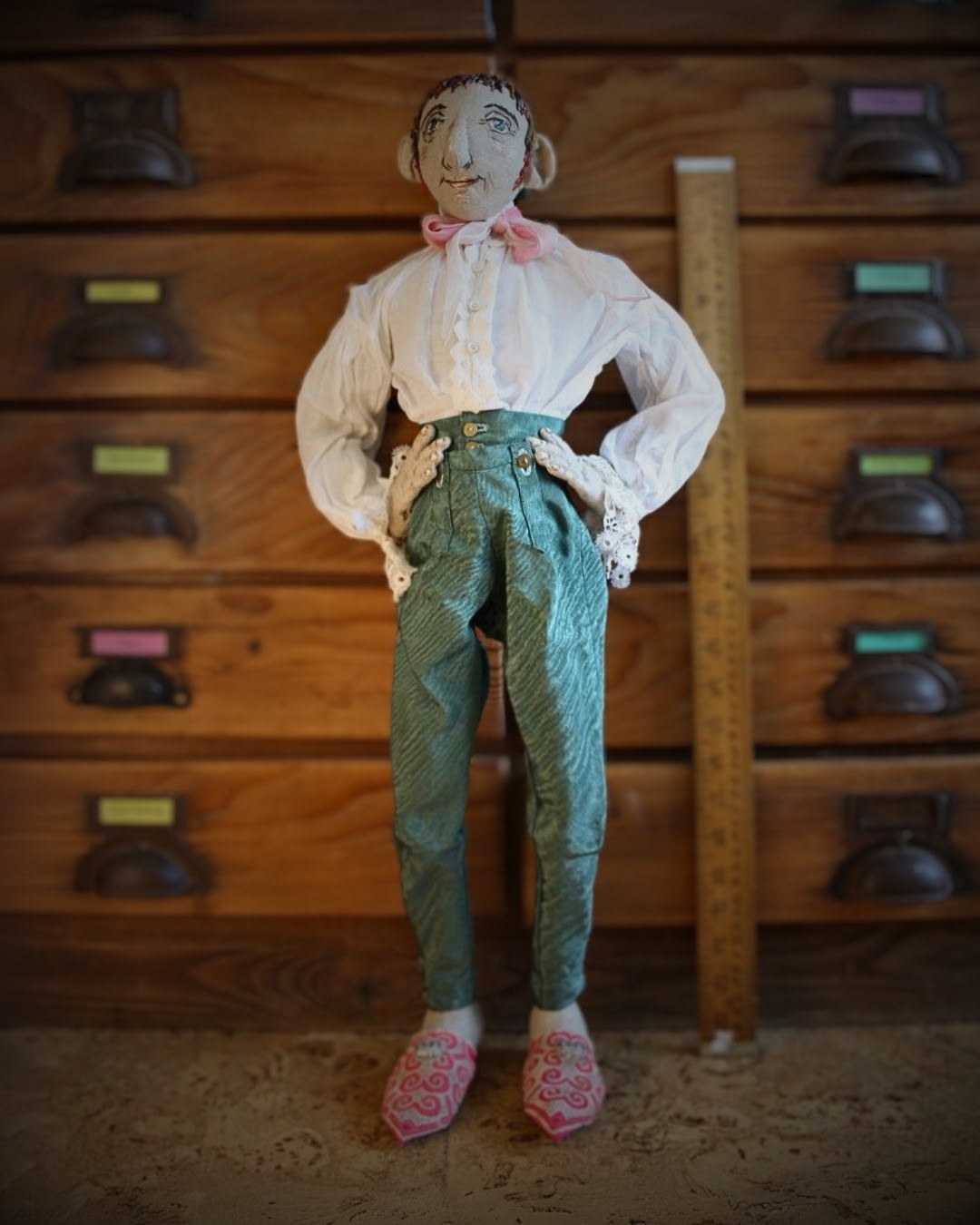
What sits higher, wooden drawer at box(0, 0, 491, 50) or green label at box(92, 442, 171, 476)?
wooden drawer at box(0, 0, 491, 50)

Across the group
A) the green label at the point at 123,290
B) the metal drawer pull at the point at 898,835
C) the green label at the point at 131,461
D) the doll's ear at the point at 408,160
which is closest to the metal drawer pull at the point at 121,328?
the green label at the point at 123,290

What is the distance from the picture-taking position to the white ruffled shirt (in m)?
1.18

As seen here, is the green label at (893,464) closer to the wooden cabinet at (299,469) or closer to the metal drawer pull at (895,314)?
the wooden cabinet at (299,469)

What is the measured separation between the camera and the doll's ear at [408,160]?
125 cm

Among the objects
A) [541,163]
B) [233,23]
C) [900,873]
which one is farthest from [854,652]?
[233,23]

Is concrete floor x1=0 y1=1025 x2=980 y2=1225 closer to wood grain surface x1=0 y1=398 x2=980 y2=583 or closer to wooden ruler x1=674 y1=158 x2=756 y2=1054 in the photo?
wooden ruler x1=674 y1=158 x2=756 y2=1054

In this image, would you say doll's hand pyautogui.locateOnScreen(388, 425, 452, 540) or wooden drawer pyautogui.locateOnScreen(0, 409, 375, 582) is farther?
wooden drawer pyautogui.locateOnScreen(0, 409, 375, 582)

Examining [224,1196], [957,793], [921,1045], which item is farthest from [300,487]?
[921,1045]

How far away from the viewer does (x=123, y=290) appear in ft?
4.85

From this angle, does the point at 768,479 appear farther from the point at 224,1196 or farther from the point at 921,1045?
the point at 224,1196

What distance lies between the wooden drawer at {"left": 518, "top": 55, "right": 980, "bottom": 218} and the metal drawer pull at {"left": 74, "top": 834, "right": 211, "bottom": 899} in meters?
1.04

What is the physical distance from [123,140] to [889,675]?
130cm

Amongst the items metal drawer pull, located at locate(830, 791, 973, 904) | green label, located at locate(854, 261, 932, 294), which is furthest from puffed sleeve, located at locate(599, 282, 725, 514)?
metal drawer pull, located at locate(830, 791, 973, 904)

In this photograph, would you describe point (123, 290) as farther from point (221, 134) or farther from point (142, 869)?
→ point (142, 869)
